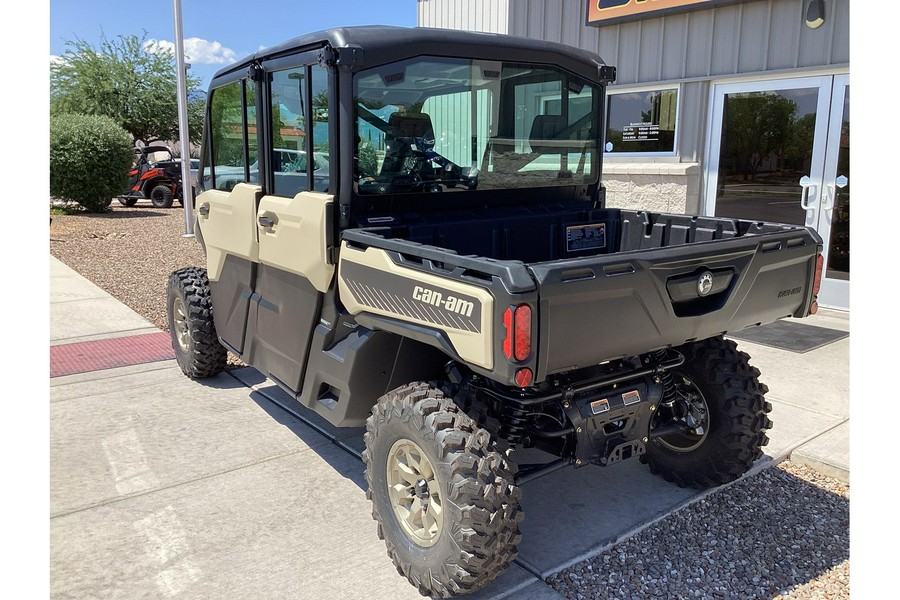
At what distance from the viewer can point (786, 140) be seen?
297 inches

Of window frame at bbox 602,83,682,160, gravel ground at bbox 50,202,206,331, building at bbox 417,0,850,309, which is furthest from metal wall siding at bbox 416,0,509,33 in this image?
gravel ground at bbox 50,202,206,331

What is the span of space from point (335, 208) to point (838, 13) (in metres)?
5.91

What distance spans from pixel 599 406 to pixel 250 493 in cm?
190

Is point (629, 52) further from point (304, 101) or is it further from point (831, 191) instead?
point (304, 101)

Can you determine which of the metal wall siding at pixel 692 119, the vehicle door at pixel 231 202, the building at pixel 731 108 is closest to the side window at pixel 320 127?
the vehicle door at pixel 231 202

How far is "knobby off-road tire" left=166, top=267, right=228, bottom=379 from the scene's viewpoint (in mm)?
5109

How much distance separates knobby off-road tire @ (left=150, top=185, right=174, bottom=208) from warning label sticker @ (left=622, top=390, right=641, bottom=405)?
18796mm

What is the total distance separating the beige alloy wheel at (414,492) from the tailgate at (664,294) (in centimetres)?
73

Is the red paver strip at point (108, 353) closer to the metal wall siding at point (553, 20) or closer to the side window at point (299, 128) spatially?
the side window at point (299, 128)

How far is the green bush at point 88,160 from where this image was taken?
16484 mm

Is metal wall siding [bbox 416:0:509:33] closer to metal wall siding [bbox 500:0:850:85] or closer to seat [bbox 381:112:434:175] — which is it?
metal wall siding [bbox 500:0:850:85]

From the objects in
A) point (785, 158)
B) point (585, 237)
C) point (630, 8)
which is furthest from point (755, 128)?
point (585, 237)

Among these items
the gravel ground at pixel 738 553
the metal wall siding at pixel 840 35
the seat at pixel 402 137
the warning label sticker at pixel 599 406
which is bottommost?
the gravel ground at pixel 738 553
